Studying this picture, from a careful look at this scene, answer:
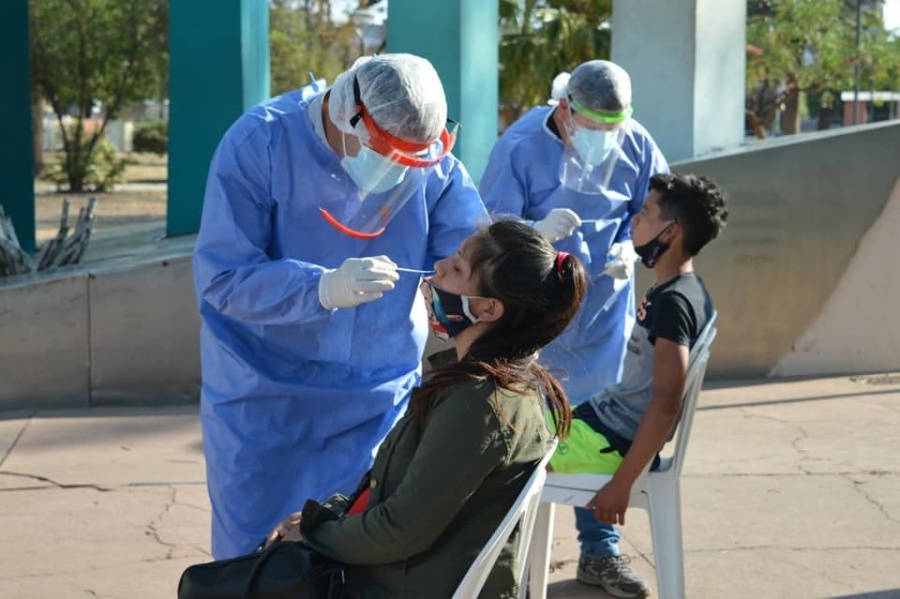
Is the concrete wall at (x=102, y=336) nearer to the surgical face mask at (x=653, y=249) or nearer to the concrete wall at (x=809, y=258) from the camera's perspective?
the concrete wall at (x=809, y=258)

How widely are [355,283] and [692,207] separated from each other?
151 centimetres

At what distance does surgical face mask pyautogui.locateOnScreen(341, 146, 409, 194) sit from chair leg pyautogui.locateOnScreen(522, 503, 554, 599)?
129 centimetres

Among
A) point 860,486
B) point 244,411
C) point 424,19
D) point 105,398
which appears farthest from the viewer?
point 424,19

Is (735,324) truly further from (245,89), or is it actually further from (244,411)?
(244,411)

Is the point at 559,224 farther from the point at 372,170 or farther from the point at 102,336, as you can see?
the point at 102,336

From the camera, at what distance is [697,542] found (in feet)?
16.5

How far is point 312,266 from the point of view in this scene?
2.92m

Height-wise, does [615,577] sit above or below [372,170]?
below

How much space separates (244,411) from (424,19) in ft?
17.1

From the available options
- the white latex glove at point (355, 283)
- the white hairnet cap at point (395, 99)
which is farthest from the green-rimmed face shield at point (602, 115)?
the white latex glove at point (355, 283)

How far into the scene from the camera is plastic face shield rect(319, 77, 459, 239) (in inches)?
116

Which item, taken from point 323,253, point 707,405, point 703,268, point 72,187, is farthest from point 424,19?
point 72,187

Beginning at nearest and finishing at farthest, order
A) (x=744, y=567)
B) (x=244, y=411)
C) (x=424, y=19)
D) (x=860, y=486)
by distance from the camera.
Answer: (x=244, y=411) < (x=744, y=567) < (x=860, y=486) < (x=424, y=19)

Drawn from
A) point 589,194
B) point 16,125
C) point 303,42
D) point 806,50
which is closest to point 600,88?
point 589,194
